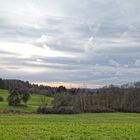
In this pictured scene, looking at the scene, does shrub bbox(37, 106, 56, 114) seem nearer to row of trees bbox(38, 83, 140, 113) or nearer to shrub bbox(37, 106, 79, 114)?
shrub bbox(37, 106, 79, 114)

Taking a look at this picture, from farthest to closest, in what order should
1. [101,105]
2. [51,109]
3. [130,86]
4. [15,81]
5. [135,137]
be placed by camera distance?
[15,81]
[130,86]
[101,105]
[51,109]
[135,137]

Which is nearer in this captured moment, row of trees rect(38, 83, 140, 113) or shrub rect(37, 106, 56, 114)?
shrub rect(37, 106, 56, 114)

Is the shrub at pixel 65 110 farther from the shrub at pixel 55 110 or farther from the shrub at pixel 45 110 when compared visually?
the shrub at pixel 45 110

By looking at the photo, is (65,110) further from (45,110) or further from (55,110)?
(45,110)

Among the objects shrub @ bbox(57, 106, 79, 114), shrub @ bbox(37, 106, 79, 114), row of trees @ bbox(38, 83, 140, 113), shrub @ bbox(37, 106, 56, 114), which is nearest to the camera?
Result: shrub @ bbox(37, 106, 56, 114)

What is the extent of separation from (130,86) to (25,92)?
38.6 m

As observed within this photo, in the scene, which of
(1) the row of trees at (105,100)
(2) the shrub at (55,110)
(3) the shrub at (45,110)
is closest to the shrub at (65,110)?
(2) the shrub at (55,110)

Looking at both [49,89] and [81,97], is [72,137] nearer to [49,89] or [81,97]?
[81,97]

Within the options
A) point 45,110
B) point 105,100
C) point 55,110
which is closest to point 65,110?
point 55,110

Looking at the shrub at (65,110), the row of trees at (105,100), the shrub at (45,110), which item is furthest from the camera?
the row of trees at (105,100)

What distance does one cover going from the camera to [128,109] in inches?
4796

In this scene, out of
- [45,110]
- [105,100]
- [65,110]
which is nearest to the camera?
[45,110]

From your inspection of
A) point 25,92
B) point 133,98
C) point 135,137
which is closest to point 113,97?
point 133,98

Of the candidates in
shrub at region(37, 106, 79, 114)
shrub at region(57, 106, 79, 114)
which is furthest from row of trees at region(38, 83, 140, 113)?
shrub at region(37, 106, 79, 114)
